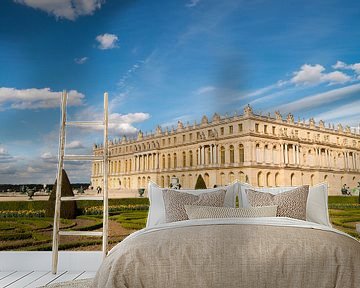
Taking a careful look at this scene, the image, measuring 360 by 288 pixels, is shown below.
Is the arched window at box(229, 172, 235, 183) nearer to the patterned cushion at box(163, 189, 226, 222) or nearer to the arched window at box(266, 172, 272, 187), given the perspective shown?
the arched window at box(266, 172, 272, 187)

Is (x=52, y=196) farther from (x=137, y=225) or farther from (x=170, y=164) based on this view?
(x=170, y=164)

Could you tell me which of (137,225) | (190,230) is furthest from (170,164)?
(190,230)

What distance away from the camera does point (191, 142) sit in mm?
5973

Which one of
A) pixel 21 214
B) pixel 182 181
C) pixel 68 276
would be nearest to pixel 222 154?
pixel 182 181

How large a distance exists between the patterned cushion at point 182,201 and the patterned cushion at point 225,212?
0.23 metres

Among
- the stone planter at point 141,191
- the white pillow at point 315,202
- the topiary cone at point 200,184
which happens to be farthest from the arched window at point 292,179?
the stone planter at point 141,191

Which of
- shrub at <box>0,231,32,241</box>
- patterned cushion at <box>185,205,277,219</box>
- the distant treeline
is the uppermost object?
the distant treeline

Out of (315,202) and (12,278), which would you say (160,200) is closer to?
(315,202)

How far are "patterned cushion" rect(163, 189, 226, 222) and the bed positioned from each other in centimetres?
109

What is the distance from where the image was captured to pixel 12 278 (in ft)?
13.8

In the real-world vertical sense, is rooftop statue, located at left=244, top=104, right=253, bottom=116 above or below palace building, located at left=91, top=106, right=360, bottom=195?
above

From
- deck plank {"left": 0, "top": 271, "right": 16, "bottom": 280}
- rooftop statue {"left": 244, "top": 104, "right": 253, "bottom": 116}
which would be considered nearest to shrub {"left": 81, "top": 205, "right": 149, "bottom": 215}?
deck plank {"left": 0, "top": 271, "right": 16, "bottom": 280}

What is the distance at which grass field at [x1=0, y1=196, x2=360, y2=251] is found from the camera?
16.3ft

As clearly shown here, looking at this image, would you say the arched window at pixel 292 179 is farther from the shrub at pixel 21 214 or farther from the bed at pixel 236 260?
the shrub at pixel 21 214
